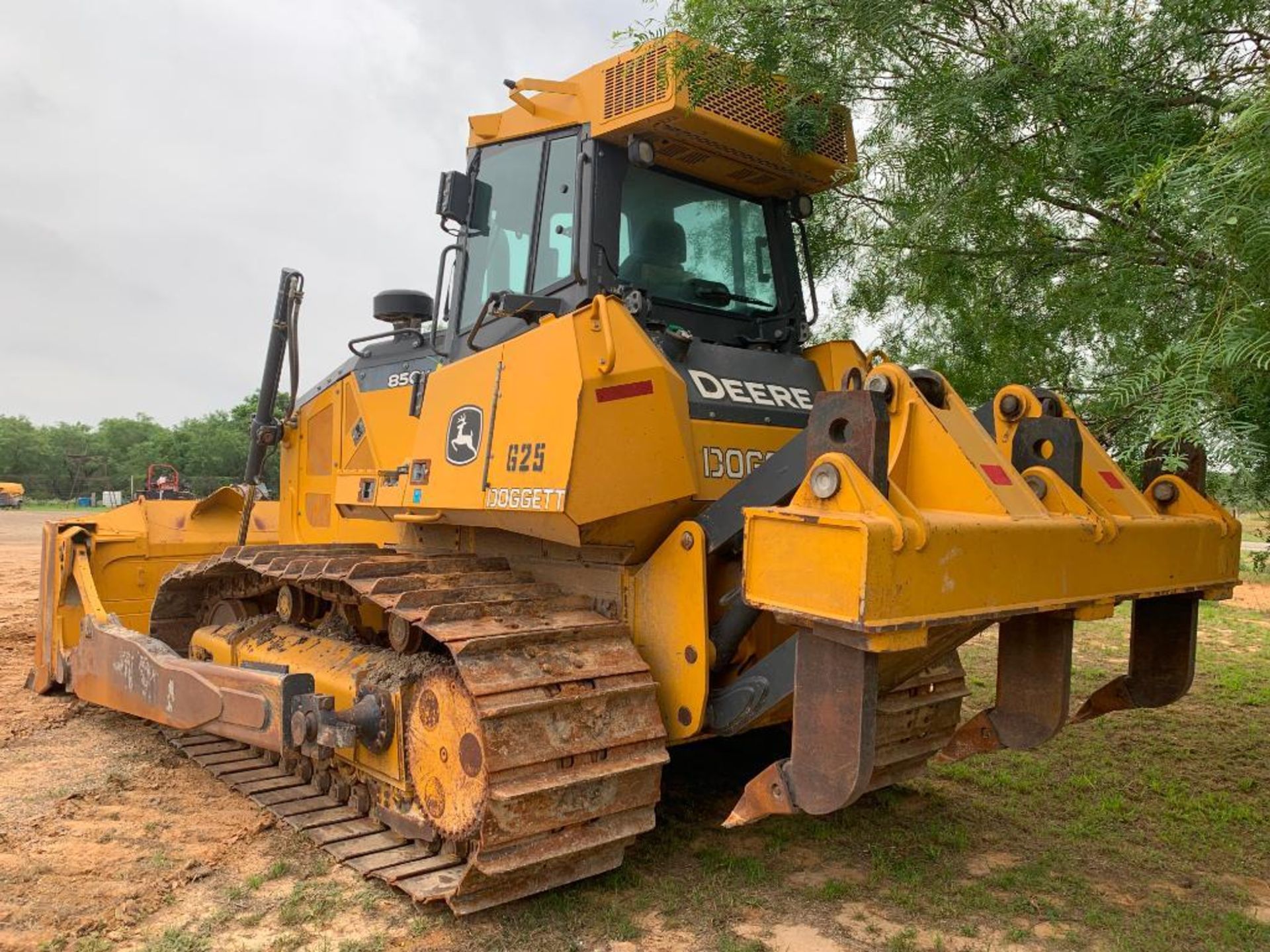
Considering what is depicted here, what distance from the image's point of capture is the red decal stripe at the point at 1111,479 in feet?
12.2

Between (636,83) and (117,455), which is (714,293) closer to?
(636,83)

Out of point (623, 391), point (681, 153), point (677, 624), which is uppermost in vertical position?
point (681, 153)

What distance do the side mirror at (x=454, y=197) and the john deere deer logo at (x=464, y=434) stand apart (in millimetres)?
1154

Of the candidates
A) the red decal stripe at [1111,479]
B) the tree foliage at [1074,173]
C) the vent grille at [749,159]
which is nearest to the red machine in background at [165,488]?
the vent grille at [749,159]

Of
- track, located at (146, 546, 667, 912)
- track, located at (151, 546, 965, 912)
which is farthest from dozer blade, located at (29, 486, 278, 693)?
track, located at (146, 546, 667, 912)

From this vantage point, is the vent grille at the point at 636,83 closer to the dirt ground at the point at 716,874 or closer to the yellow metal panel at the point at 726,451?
the yellow metal panel at the point at 726,451

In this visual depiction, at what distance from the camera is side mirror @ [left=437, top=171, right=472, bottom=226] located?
4855 millimetres

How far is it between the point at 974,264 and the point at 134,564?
5.74m

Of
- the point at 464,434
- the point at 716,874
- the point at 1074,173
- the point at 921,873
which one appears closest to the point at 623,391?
the point at 464,434

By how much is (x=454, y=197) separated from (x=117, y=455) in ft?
A: 234

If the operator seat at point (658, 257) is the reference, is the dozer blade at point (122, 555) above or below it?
below

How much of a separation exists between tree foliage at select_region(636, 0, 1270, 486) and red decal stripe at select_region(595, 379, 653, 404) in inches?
51.6

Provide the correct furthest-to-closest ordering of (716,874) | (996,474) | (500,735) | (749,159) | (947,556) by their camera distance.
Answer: (749,159)
(716,874)
(500,735)
(996,474)
(947,556)

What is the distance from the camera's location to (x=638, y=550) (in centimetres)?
397
